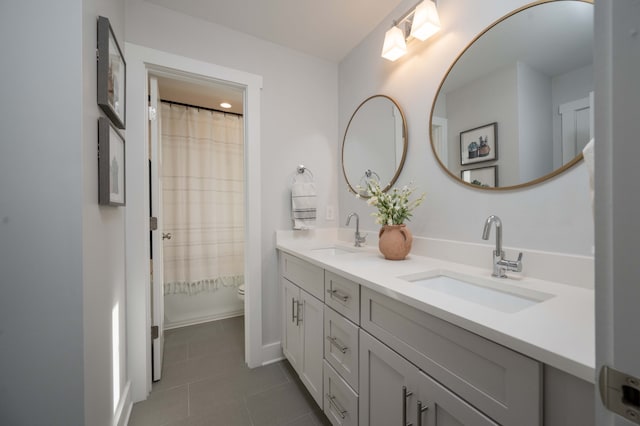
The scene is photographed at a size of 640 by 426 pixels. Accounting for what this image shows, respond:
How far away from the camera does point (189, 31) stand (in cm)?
171

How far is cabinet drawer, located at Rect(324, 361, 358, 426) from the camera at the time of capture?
3.57ft

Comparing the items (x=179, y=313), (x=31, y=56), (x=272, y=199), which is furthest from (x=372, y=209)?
(x=179, y=313)

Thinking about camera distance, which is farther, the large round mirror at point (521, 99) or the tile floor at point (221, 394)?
the tile floor at point (221, 394)

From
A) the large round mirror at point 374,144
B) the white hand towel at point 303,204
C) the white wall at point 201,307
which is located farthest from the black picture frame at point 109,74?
the white wall at point 201,307

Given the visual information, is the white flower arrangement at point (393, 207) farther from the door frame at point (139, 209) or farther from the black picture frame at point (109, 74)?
the door frame at point (139, 209)

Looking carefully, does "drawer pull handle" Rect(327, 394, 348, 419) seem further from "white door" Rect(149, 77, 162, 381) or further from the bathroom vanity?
"white door" Rect(149, 77, 162, 381)

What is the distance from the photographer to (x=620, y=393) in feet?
0.96

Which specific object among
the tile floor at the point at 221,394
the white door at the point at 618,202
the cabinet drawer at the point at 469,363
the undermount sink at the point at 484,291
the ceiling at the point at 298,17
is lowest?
the tile floor at the point at 221,394

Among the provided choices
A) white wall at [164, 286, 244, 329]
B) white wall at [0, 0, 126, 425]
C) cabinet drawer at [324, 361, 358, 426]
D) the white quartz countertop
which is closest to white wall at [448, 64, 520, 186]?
the white quartz countertop

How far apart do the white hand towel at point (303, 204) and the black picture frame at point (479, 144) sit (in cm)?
106

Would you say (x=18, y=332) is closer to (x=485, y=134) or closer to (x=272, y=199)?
(x=272, y=199)

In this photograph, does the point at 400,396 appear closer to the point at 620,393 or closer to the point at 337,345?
the point at 337,345

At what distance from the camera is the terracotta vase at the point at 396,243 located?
4.36 ft

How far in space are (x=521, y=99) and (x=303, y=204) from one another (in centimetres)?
138
